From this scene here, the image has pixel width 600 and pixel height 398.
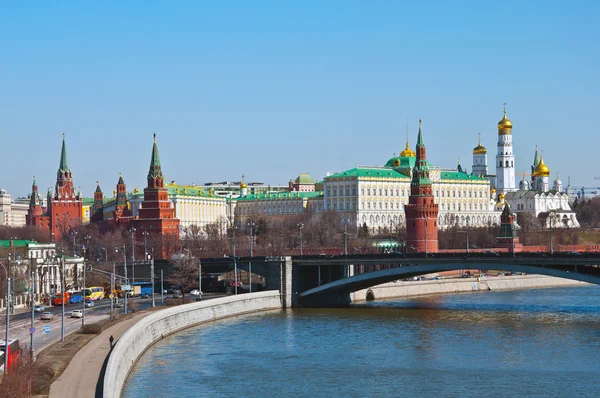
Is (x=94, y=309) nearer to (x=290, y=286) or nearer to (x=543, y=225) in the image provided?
(x=290, y=286)

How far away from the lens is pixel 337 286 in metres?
61.8

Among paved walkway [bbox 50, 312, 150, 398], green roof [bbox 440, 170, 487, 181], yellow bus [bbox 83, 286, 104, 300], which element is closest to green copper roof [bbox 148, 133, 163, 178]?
green roof [bbox 440, 170, 487, 181]

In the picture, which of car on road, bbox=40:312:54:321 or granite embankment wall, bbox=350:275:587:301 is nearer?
car on road, bbox=40:312:54:321

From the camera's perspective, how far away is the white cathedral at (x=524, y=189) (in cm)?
14688

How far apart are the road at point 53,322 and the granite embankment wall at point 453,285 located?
11107mm

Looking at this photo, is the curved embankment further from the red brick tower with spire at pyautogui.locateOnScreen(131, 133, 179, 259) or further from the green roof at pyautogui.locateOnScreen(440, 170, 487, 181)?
the green roof at pyautogui.locateOnScreen(440, 170, 487, 181)

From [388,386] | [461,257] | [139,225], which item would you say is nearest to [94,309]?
[461,257]

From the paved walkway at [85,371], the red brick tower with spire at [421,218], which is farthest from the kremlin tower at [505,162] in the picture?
the paved walkway at [85,371]

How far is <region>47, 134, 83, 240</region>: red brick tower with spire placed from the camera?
450ft

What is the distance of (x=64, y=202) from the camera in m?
139

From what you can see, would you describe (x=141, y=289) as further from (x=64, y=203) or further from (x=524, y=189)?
(x=524, y=189)

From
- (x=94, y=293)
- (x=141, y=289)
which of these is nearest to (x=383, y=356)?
(x=94, y=293)

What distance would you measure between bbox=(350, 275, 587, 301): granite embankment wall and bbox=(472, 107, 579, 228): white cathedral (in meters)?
54.0

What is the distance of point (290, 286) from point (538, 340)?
2010 centimetres
